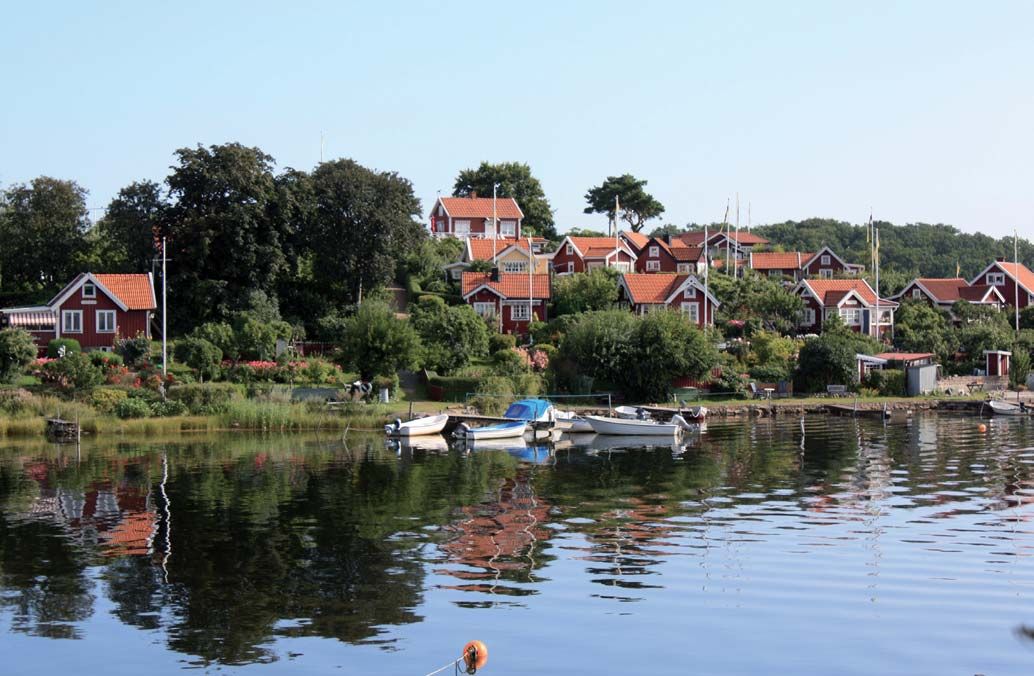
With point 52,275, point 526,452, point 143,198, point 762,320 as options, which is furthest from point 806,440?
point 52,275

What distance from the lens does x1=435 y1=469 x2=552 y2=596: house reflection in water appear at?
25.3m

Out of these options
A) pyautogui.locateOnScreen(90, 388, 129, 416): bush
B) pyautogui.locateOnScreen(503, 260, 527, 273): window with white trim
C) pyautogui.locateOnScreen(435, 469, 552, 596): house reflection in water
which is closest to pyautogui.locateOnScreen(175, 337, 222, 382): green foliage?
pyautogui.locateOnScreen(90, 388, 129, 416): bush

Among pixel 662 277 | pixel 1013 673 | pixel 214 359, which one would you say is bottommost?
pixel 1013 673

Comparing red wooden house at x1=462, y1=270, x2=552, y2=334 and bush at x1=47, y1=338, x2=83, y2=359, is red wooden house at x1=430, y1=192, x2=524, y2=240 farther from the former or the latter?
bush at x1=47, y1=338, x2=83, y2=359

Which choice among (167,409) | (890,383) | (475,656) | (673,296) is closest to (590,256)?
(673,296)

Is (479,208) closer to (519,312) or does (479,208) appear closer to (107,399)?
(519,312)

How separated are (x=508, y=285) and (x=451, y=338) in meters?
15.0

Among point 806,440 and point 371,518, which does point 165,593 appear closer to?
point 371,518

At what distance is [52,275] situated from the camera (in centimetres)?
8469

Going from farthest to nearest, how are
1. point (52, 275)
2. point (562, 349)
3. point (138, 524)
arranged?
point (52, 275), point (562, 349), point (138, 524)

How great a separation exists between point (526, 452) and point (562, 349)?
18.7 m

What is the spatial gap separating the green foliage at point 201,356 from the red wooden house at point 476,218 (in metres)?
48.9

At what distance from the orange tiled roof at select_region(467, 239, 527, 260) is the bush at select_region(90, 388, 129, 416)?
43.1 meters

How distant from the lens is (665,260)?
10488 centimetres
